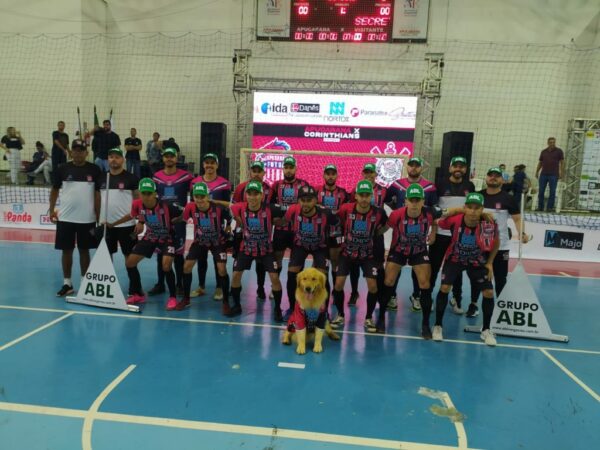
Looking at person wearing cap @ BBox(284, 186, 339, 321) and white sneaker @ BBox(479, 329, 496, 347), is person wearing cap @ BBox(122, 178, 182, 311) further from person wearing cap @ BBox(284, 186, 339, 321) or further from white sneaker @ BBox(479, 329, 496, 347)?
white sneaker @ BBox(479, 329, 496, 347)

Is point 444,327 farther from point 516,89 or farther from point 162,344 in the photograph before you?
point 516,89

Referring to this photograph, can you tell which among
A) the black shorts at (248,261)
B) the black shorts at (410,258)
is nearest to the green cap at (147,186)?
the black shorts at (248,261)

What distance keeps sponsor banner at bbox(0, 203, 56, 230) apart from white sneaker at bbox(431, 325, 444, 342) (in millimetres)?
10864

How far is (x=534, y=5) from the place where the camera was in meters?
14.9

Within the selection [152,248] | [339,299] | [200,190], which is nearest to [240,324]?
[339,299]

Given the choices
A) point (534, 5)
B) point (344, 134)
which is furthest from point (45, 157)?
point (534, 5)

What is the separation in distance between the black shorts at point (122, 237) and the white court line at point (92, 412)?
103 inches

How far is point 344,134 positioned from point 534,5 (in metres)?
7.89

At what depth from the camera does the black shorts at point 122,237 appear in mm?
6312

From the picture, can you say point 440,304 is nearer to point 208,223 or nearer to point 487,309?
point 487,309

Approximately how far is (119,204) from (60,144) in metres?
8.25

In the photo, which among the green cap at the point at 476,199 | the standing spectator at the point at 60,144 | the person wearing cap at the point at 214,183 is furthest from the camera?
the standing spectator at the point at 60,144

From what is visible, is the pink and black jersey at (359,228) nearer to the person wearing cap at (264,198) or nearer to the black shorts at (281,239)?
the black shorts at (281,239)

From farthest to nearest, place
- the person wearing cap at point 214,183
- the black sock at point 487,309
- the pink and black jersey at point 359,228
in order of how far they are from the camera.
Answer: the person wearing cap at point 214,183, the pink and black jersey at point 359,228, the black sock at point 487,309
